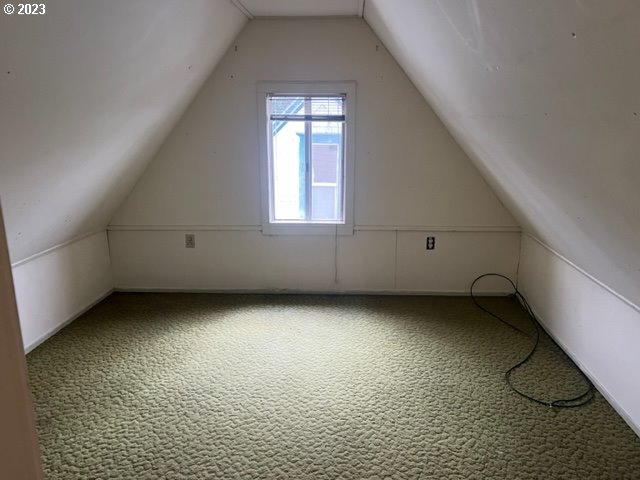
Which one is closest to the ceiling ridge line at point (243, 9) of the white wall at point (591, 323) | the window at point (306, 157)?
the window at point (306, 157)

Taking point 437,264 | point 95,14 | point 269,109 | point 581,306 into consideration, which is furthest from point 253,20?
point 581,306

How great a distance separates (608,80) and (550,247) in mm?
2213

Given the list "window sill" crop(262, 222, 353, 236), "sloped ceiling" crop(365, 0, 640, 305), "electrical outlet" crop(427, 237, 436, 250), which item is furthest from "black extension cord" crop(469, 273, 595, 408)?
"window sill" crop(262, 222, 353, 236)

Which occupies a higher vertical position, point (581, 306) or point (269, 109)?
point (269, 109)

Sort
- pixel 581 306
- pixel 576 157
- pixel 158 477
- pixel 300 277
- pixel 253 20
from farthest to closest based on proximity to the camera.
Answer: pixel 300 277 → pixel 253 20 → pixel 581 306 → pixel 158 477 → pixel 576 157

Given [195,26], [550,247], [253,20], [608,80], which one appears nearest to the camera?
[608,80]

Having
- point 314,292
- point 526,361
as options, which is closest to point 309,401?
point 526,361

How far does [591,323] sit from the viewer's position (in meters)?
2.43

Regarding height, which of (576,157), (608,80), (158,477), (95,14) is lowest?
(158,477)

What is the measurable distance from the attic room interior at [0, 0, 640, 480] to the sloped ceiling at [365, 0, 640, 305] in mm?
11

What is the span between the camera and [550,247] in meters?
2.92

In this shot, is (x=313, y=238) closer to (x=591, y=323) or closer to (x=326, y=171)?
(x=326, y=171)

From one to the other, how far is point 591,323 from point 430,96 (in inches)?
64.0

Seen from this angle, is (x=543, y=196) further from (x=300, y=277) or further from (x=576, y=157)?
(x=300, y=277)
